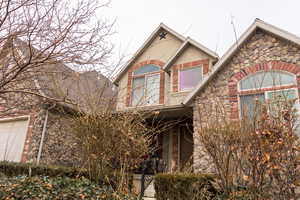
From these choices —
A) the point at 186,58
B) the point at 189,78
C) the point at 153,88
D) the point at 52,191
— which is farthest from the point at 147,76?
the point at 52,191

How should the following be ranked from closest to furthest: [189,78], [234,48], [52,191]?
[52,191], [234,48], [189,78]

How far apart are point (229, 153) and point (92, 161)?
263cm


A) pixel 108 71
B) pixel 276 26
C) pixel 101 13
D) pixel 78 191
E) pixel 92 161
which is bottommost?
pixel 78 191

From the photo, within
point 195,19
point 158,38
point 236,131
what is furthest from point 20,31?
point 158,38

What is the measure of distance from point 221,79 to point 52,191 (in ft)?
19.9

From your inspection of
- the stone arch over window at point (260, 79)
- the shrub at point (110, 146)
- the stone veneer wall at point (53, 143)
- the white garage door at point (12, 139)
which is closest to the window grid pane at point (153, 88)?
the stone veneer wall at point (53, 143)

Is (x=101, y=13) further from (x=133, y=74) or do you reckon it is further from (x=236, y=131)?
(x=133, y=74)

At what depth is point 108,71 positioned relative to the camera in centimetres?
574

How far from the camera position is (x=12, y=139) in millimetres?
9727

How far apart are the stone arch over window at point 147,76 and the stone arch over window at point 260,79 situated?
419 cm

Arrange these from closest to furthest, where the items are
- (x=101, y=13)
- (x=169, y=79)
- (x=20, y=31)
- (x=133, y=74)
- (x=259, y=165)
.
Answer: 1. (x=259, y=165)
2. (x=20, y=31)
3. (x=101, y=13)
4. (x=169, y=79)
5. (x=133, y=74)

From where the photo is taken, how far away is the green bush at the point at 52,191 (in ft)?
12.7

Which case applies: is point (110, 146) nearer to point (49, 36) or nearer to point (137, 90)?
point (49, 36)

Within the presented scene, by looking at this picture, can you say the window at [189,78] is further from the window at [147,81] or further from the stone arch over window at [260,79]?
the stone arch over window at [260,79]
